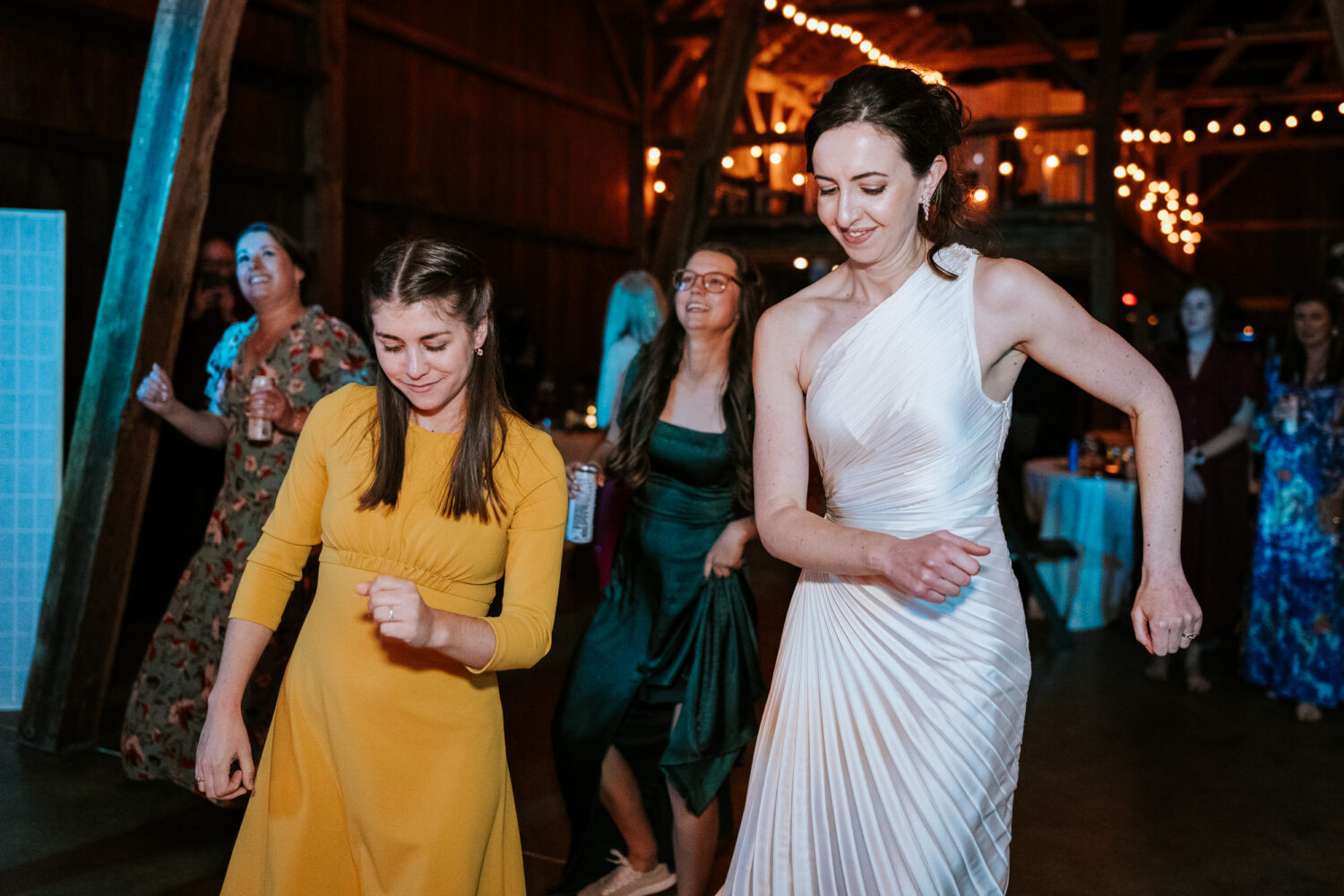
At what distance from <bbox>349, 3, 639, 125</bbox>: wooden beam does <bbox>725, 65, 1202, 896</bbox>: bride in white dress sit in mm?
7347

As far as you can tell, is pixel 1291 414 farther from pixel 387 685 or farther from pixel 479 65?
pixel 479 65

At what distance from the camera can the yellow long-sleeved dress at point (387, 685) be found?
160 centimetres

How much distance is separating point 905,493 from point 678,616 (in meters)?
1.16

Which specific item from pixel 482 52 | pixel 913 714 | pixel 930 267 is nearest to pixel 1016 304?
pixel 930 267

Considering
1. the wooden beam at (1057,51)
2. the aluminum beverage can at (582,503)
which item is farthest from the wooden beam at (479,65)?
the aluminum beverage can at (582,503)

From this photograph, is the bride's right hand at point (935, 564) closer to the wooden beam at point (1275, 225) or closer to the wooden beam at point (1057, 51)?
the wooden beam at point (1057, 51)

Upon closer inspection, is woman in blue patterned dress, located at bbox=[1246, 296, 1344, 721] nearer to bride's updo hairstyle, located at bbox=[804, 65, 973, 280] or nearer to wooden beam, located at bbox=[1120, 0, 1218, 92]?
bride's updo hairstyle, located at bbox=[804, 65, 973, 280]

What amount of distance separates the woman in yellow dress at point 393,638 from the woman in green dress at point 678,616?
0.96 m

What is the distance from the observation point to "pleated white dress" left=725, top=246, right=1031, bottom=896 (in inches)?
62.5

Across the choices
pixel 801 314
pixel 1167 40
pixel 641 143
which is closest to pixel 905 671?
pixel 801 314

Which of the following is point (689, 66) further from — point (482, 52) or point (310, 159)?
point (310, 159)

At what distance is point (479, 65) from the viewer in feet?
31.1

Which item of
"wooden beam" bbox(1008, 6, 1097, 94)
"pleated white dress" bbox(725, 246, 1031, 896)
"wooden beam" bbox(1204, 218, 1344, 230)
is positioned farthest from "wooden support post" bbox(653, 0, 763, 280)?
"wooden beam" bbox(1204, 218, 1344, 230)

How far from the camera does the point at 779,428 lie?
1679 millimetres
